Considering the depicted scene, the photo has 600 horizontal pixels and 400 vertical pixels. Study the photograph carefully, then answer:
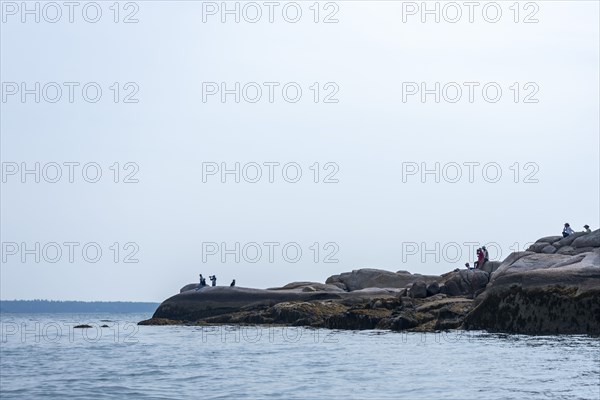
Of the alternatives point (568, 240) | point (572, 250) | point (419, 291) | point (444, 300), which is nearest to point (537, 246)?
point (568, 240)

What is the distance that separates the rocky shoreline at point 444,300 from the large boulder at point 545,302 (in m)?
0.04

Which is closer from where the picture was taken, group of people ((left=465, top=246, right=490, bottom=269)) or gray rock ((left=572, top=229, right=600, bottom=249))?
gray rock ((left=572, top=229, right=600, bottom=249))

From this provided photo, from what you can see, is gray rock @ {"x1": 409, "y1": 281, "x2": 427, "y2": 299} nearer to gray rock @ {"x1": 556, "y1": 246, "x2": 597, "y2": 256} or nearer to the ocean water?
gray rock @ {"x1": 556, "y1": 246, "x2": 597, "y2": 256}

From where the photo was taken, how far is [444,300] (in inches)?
1999

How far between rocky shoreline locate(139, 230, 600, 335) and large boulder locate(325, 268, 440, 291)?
0.07 meters

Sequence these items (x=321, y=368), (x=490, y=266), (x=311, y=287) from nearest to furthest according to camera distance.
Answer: (x=321, y=368)
(x=490, y=266)
(x=311, y=287)

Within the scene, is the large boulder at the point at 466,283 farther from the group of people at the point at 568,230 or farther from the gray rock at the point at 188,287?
the gray rock at the point at 188,287

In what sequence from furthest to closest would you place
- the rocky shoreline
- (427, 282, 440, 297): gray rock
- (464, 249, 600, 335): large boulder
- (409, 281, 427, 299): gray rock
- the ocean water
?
(427, 282, 440, 297): gray rock, (409, 281, 427, 299): gray rock, the rocky shoreline, (464, 249, 600, 335): large boulder, the ocean water

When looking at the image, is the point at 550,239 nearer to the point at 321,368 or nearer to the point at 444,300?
the point at 444,300

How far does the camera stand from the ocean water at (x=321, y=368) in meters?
24.0

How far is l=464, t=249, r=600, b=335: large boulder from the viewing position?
39.8 metres

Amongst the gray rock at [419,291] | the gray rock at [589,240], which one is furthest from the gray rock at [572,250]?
the gray rock at [419,291]

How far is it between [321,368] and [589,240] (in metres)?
25.9

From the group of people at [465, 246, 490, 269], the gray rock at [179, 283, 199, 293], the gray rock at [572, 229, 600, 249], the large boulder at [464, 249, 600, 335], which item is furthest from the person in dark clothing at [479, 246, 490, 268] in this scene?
the gray rock at [179, 283, 199, 293]
